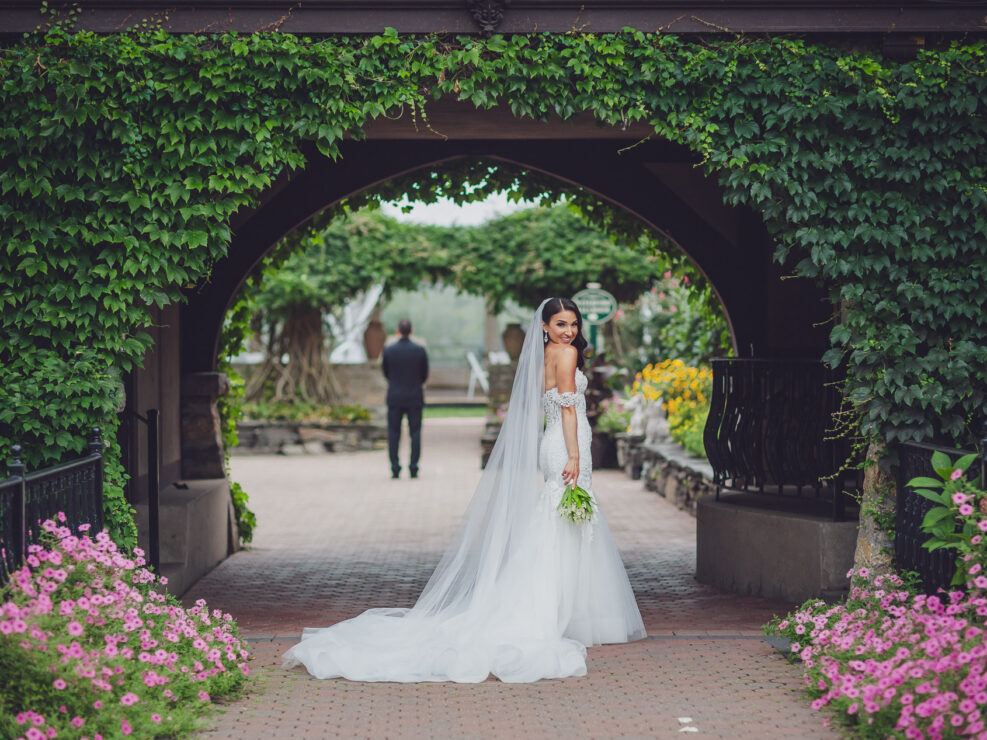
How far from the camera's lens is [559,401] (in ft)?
21.4

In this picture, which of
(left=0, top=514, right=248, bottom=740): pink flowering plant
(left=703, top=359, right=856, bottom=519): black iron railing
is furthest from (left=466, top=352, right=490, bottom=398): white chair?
(left=0, top=514, right=248, bottom=740): pink flowering plant

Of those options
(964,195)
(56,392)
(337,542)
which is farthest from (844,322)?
(337,542)

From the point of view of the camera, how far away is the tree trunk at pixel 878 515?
6371 mm

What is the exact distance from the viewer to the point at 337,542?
10.6 m

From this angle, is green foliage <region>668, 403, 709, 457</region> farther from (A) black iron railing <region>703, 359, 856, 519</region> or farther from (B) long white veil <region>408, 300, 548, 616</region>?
(B) long white veil <region>408, 300, 548, 616</region>

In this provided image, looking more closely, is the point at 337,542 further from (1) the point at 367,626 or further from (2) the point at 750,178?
(2) the point at 750,178

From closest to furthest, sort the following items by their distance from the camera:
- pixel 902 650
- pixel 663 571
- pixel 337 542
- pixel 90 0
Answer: pixel 902 650 < pixel 90 0 < pixel 663 571 < pixel 337 542

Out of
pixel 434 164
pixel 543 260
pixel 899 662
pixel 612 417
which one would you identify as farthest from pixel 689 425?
pixel 899 662

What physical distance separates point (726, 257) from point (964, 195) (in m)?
3.28

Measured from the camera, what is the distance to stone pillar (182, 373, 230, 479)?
959 centimetres

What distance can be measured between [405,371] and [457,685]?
381 inches

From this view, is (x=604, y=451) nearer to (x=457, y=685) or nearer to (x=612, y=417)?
(x=612, y=417)

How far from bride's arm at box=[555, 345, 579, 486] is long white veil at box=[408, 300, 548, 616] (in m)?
0.14

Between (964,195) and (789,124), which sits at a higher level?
(789,124)
